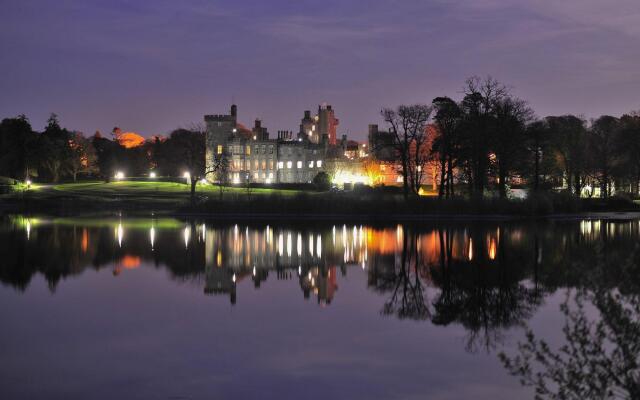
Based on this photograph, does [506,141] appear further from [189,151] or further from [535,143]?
[189,151]

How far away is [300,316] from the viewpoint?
20188mm

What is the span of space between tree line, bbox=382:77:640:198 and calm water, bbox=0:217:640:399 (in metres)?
31.3

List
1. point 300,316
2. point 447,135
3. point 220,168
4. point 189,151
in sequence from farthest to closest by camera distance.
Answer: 1. point 189,151
2. point 220,168
3. point 447,135
4. point 300,316

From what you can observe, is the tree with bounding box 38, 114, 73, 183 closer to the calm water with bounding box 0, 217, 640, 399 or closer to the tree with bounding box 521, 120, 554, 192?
the tree with bounding box 521, 120, 554, 192

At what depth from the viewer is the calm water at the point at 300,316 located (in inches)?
518

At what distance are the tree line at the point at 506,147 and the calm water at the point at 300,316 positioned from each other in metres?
31.3

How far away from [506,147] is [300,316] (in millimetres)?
53413

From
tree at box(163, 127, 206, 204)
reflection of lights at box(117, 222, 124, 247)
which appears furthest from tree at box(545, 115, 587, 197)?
reflection of lights at box(117, 222, 124, 247)

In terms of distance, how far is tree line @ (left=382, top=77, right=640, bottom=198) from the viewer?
232 feet

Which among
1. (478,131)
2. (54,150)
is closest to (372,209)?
(478,131)

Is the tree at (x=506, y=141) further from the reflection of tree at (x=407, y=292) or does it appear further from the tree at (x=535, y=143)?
the reflection of tree at (x=407, y=292)

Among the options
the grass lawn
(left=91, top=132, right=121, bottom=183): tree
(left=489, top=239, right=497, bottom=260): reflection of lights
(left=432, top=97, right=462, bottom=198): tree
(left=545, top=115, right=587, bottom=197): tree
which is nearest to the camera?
(left=489, top=239, right=497, bottom=260): reflection of lights

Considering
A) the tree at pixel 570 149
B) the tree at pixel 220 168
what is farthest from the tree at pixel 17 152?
the tree at pixel 570 149

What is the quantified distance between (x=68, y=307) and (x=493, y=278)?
13857mm
